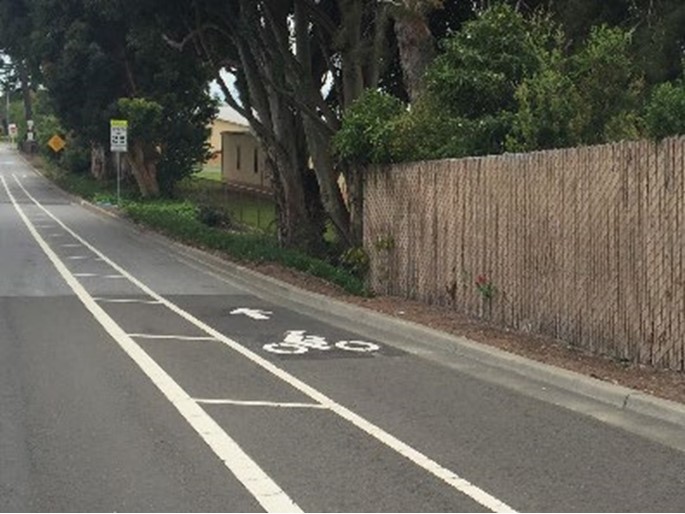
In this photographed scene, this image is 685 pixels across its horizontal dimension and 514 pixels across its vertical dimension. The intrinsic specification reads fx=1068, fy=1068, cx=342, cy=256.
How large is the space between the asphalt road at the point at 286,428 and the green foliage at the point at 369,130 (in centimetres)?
298

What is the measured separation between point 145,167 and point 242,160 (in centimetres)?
1007

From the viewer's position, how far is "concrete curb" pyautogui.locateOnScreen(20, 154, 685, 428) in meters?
8.60

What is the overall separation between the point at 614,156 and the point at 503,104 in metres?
5.04

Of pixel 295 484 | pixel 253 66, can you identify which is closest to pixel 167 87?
pixel 253 66

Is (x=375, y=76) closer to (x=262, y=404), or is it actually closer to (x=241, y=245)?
(x=241, y=245)

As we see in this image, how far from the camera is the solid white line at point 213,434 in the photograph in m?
6.20

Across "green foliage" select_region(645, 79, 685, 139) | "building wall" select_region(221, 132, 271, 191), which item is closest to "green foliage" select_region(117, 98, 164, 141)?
"building wall" select_region(221, 132, 271, 191)

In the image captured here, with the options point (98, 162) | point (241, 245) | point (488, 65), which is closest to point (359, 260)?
point (488, 65)

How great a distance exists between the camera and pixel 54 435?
7672mm

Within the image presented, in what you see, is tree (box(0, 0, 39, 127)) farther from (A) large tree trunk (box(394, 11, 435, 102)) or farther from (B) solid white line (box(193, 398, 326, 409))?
(B) solid white line (box(193, 398, 326, 409))

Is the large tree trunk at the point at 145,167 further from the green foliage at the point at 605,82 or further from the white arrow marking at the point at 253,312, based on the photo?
the green foliage at the point at 605,82

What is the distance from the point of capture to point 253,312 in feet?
52.0

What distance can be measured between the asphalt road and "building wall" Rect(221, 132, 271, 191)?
130 ft

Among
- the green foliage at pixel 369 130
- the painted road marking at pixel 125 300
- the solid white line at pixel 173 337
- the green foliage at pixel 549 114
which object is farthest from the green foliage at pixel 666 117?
the painted road marking at pixel 125 300
